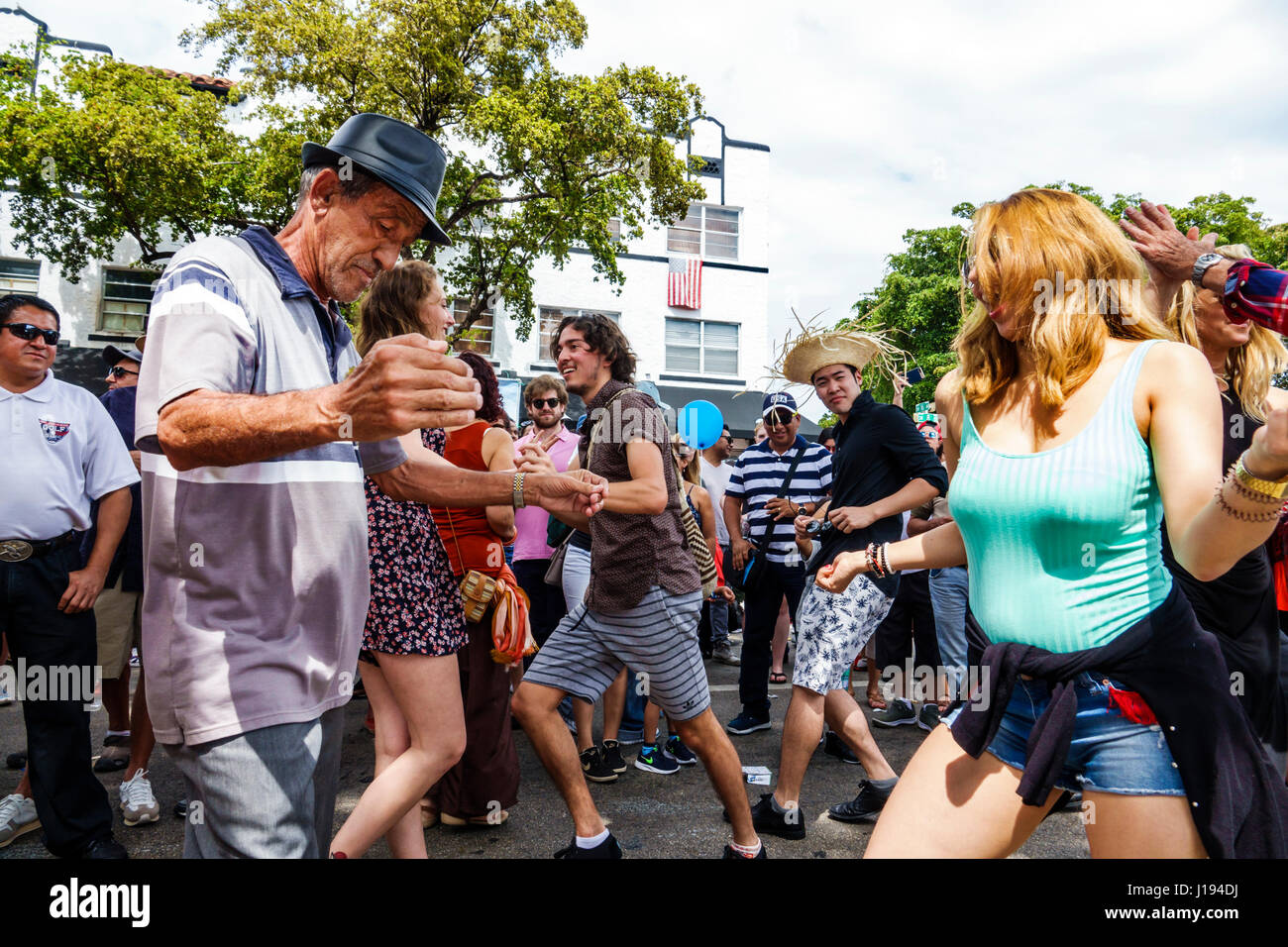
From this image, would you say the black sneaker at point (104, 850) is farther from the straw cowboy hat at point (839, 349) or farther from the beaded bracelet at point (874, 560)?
the straw cowboy hat at point (839, 349)

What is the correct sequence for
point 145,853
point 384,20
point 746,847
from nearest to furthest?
point 746,847 → point 145,853 → point 384,20

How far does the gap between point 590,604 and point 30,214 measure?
1833cm

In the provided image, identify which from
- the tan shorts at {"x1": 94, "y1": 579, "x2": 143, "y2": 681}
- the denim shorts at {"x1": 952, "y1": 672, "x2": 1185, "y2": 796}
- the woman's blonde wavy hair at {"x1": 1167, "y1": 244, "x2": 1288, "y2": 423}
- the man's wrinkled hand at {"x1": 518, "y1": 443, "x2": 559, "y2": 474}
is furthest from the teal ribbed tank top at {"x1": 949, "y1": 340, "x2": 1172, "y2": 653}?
the tan shorts at {"x1": 94, "y1": 579, "x2": 143, "y2": 681}

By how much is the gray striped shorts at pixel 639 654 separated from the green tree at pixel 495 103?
1359 cm

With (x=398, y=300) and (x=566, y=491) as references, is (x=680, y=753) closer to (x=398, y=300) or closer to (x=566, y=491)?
(x=566, y=491)

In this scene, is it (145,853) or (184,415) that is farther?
(145,853)

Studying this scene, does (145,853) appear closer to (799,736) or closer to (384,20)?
(799,736)

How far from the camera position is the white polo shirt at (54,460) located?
11.9ft

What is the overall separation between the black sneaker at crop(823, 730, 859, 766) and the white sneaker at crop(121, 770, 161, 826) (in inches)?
151

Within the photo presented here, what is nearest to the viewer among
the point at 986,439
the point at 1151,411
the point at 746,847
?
the point at 1151,411

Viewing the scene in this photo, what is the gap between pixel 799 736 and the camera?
12.6ft

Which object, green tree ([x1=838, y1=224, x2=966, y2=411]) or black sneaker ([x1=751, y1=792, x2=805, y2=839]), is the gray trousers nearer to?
black sneaker ([x1=751, y1=792, x2=805, y2=839])

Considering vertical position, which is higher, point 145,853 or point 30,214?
point 30,214

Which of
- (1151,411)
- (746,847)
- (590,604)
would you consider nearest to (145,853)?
(590,604)
